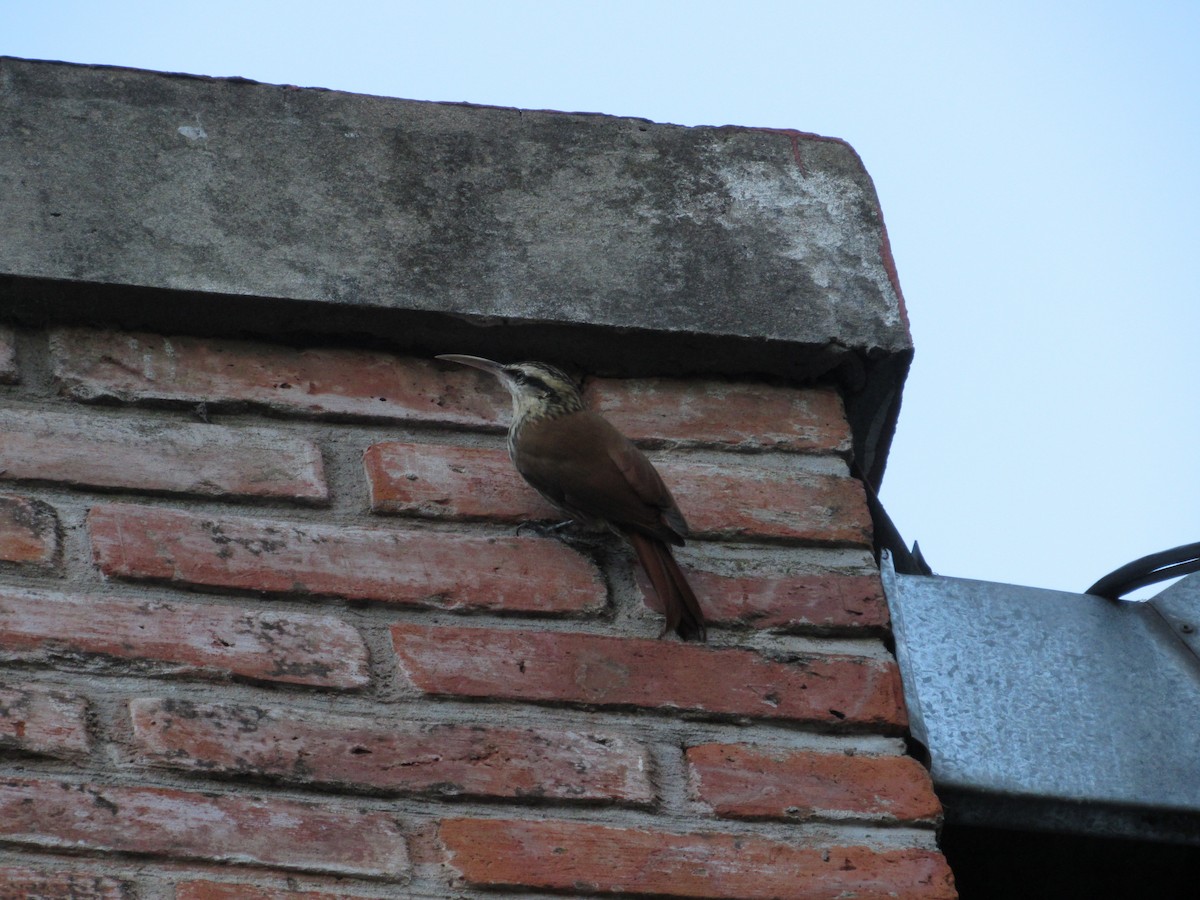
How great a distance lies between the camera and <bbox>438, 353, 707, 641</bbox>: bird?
1.92 m

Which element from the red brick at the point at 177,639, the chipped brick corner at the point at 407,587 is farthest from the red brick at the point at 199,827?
the red brick at the point at 177,639

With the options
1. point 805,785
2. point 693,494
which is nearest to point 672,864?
point 805,785

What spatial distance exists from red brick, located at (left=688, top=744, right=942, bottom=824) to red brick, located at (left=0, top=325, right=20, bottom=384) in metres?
1.02

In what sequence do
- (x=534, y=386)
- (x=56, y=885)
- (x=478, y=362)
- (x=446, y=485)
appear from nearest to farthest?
1. (x=56, y=885)
2. (x=446, y=485)
3. (x=478, y=362)
4. (x=534, y=386)

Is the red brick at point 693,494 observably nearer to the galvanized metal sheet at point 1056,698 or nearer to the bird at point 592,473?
the bird at point 592,473

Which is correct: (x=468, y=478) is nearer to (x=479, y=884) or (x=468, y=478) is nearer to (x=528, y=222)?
(x=528, y=222)

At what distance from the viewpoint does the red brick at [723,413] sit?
7.05ft

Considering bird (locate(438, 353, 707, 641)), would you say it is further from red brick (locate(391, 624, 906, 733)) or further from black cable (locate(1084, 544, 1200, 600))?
black cable (locate(1084, 544, 1200, 600))

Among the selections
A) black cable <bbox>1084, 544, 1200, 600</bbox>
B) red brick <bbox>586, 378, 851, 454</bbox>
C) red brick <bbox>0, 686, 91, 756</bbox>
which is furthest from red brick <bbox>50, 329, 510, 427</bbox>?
black cable <bbox>1084, 544, 1200, 600</bbox>

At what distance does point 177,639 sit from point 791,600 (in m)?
0.76

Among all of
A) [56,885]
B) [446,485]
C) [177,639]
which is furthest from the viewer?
[446,485]

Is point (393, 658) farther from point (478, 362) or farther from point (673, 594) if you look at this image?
point (478, 362)

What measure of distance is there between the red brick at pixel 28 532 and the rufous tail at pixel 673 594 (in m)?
0.73

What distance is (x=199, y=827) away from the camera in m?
1.59
